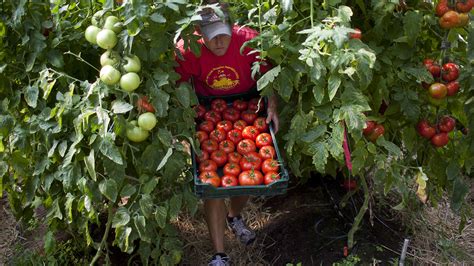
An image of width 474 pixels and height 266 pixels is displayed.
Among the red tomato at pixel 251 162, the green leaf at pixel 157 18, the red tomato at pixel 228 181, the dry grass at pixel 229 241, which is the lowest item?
the dry grass at pixel 229 241

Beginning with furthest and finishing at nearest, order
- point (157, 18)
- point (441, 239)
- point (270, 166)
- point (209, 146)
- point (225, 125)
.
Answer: point (441, 239)
point (225, 125)
point (209, 146)
point (270, 166)
point (157, 18)

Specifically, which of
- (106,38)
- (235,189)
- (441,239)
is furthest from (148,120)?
(441,239)

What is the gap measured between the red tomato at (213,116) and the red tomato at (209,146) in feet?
0.44

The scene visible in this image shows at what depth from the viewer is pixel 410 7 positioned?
81.2 inches

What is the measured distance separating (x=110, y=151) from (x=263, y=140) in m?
0.65

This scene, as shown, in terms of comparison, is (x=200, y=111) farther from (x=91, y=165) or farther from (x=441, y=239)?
(x=441, y=239)

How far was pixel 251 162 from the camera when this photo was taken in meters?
2.08

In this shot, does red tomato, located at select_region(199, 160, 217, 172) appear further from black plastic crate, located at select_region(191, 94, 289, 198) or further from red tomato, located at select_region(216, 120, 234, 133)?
red tomato, located at select_region(216, 120, 234, 133)

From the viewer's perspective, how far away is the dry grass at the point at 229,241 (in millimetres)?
2619

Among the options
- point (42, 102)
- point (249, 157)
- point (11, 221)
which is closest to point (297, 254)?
point (249, 157)

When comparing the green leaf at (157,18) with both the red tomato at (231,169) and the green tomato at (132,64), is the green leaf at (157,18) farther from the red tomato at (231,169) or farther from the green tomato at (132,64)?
the red tomato at (231,169)

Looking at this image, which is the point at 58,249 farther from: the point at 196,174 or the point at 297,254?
the point at 297,254

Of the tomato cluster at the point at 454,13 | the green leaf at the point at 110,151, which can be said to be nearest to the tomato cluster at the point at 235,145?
the green leaf at the point at 110,151

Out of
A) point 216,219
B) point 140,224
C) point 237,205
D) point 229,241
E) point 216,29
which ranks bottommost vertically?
point 229,241
